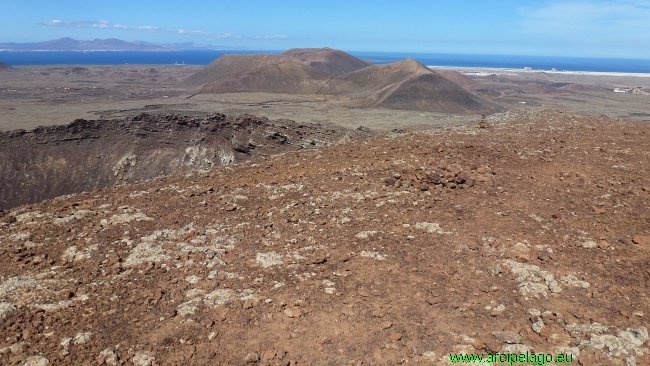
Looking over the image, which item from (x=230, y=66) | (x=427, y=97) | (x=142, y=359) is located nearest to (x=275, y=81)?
(x=230, y=66)

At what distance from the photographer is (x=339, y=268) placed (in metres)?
4.34

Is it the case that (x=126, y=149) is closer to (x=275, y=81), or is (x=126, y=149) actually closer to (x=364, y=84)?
(x=364, y=84)

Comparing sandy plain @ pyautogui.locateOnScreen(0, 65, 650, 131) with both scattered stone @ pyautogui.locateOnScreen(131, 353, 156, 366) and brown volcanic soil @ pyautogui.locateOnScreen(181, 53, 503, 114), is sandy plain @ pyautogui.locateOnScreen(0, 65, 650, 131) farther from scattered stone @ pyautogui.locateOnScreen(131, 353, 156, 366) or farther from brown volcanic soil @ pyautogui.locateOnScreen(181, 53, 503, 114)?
scattered stone @ pyautogui.locateOnScreen(131, 353, 156, 366)

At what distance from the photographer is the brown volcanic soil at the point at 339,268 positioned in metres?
3.29

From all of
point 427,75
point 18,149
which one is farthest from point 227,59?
point 18,149

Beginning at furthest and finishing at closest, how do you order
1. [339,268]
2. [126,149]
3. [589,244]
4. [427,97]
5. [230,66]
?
[230,66], [427,97], [126,149], [589,244], [339,268]

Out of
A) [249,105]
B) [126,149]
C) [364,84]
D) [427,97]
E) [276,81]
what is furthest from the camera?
[276,81]

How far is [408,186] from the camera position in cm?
654

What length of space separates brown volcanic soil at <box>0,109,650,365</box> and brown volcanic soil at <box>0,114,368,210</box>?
971 centimetres

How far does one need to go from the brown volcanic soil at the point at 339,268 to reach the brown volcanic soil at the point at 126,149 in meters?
9.71

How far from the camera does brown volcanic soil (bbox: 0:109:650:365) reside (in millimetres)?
3295

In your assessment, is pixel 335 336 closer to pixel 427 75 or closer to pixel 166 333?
pixel 166 333

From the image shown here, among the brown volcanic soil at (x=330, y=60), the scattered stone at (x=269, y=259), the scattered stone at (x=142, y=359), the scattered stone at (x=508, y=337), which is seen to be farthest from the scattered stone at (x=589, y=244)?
the brown volcanic soil at (x=330, y=60)

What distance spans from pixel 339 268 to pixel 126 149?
15.5m
